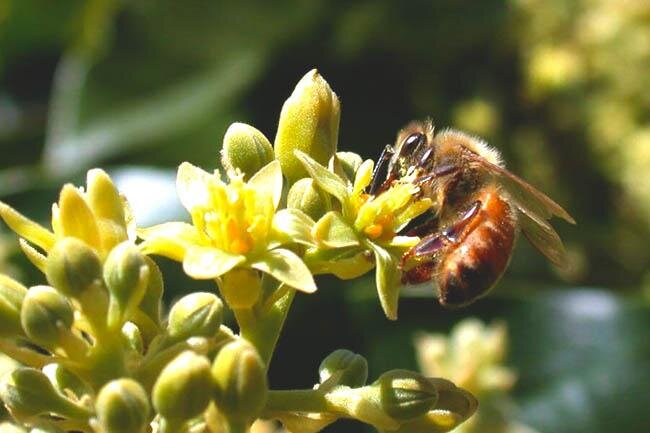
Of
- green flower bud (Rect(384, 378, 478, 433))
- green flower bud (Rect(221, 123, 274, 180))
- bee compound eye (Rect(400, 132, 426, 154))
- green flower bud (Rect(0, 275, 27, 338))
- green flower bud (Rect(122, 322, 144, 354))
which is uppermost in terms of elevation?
bee compound eye (Rect(400, 132, 426, 154))

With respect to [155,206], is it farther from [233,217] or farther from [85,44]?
[233,217]

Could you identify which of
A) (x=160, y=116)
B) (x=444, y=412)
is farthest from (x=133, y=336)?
(x=160, y=116)

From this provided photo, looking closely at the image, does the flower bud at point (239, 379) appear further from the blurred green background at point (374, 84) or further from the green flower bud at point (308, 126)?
the blurred green background at point (374, 84)

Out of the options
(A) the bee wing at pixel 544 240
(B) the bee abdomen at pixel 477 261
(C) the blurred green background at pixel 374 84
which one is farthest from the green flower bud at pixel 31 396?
(C) the blurred green background at pixel 374 84

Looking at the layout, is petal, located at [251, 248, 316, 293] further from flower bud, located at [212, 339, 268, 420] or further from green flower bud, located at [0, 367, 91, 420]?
green flower bud, located at [0, 367, 91, 420]

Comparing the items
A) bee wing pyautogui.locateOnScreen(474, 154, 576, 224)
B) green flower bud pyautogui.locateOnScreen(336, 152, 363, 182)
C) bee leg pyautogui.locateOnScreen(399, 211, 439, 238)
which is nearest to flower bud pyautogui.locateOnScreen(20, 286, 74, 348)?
green flower bud pyautogui.locateOnScreen(336, 152, 363, 182)

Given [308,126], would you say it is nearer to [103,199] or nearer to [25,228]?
[103,199]

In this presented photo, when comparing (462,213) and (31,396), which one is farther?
(462,213)
